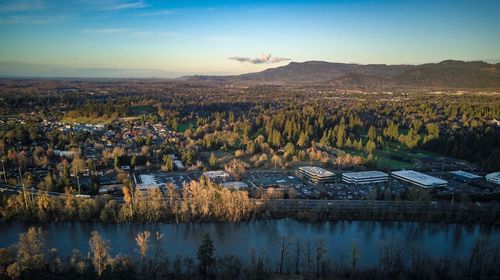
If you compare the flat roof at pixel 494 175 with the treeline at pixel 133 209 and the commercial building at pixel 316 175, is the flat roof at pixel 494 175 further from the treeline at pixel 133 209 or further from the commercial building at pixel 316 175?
the treeline at pixel 133 209

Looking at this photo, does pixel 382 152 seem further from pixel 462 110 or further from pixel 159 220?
pixel 462 110

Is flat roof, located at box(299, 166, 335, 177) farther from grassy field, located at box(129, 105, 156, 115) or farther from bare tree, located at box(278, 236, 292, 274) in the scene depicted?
grassy field, located at box(129, 105, 156, 115)

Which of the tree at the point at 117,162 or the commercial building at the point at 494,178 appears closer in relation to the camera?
the commercial building at the point at 494,178

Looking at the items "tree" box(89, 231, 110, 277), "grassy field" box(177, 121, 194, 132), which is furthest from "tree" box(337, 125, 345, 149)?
"tree" box(89, 231, 110, 277)

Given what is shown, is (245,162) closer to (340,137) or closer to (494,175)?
(340,137)

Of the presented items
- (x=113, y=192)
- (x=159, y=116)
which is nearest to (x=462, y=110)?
(x=159, y=116)

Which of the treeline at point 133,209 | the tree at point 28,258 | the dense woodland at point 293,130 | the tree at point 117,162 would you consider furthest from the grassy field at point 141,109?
the tree at point 28,258

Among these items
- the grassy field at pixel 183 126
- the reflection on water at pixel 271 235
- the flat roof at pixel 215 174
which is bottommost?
the reflection on water at pixel 271 235

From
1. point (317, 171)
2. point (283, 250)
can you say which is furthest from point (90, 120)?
point (283, 250)
